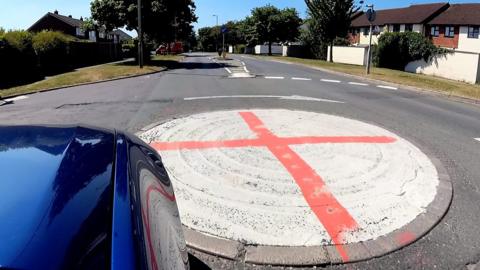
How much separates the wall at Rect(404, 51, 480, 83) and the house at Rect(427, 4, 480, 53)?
60.3ft

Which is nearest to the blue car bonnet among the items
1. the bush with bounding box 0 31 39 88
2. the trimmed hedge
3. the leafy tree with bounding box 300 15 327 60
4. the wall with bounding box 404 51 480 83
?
the trimmed hedge

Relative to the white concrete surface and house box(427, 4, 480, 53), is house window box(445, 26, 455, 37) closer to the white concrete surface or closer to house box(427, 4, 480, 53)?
house box(427, 4, 480, 53)

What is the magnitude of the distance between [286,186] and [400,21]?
177 ft

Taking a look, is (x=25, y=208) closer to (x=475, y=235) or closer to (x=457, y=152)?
(x=475, y=235)

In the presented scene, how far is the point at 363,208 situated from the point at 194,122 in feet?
15.4

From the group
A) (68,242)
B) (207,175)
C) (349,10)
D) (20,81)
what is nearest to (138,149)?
(68,242)

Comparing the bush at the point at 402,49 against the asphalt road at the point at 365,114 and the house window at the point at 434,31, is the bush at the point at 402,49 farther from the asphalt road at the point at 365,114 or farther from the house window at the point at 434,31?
the house window at the point at 434,31

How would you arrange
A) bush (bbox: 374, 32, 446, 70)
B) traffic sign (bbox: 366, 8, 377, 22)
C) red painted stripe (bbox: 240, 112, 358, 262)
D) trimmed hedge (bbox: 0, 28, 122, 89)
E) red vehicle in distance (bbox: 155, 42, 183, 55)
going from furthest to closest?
red vehicle in distance (bbox: 155, 42, 183, 55) < bush (bbox: 374, 32, 446, 70) < traffic sign (bbox: 366, 8, 377, 22) < trimmed hedge (bbox: 0, 28, 122, 89) < red painted stripe (bbox: 240, 112, 358, 262)

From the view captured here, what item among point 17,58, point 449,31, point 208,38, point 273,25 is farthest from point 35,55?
point 208,38

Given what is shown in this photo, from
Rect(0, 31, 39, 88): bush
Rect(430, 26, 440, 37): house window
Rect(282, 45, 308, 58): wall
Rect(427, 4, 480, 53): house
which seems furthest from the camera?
Rect(282, 45, 308, 58): wall

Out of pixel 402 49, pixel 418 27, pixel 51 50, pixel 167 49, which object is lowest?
pixel 51 50

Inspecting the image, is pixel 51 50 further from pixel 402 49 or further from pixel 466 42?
pixel 466 42

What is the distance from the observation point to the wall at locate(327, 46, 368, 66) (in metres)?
37.1

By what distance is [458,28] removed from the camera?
146 feet
